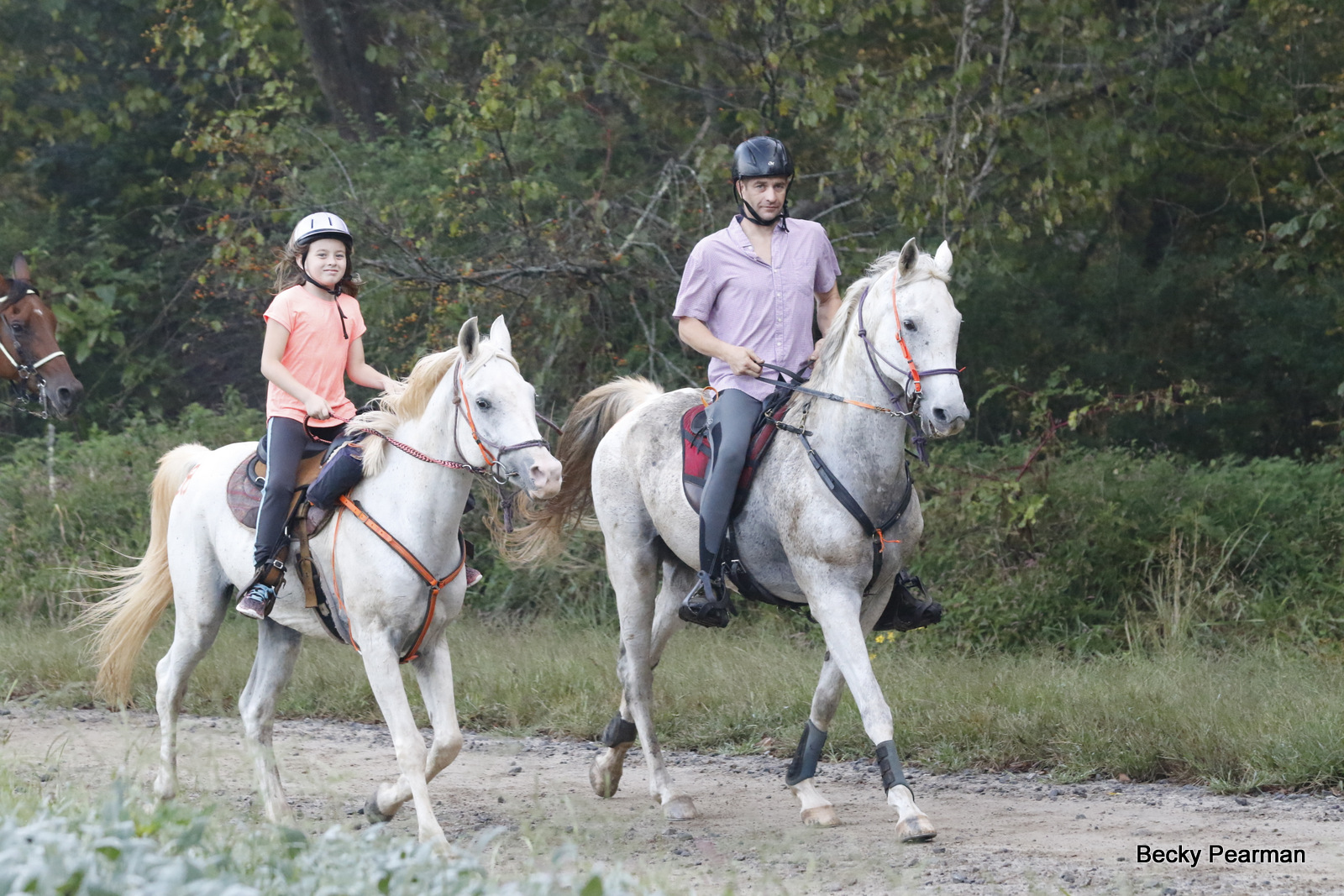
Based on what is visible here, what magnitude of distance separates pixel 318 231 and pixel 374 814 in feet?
8.17

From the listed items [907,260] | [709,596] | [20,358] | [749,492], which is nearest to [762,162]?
[907,260]

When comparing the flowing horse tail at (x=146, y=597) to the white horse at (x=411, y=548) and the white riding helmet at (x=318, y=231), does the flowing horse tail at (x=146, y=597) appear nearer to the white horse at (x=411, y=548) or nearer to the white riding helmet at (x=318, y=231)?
the white horse at (x=411, y=548)

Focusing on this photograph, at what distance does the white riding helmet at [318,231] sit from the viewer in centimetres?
623

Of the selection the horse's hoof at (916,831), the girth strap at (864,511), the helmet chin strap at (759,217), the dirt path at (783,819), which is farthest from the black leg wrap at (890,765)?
the helmet chin strap at (759,217)

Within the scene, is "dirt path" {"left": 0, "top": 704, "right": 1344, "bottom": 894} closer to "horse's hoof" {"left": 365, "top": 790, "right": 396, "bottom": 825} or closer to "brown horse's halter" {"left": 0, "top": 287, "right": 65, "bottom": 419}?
"horse's hoof" {"left": 365, "top": 790, "right": 396, "bottom": 825}

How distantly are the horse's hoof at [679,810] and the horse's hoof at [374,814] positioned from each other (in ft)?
4.07

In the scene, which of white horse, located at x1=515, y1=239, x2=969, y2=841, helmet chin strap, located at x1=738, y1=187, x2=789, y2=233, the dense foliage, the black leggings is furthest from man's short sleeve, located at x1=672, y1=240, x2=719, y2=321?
the dense foliage

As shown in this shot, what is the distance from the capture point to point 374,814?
5.93 meters

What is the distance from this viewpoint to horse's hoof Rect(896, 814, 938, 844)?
547cm

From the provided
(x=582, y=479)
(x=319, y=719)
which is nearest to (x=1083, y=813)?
(x=582, y=479)

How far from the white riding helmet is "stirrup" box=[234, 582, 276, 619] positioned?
4.92 ft

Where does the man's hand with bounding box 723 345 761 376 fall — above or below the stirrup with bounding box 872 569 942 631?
above

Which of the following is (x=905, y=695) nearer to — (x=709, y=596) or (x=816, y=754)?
(x=816, y=754)

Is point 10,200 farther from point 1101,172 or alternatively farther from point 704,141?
point 1101,172
